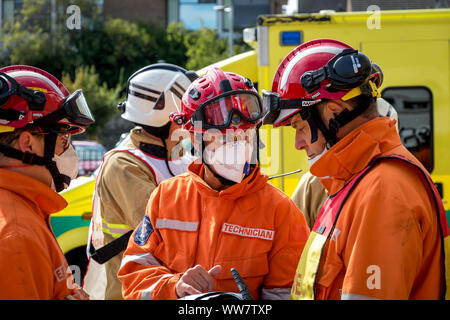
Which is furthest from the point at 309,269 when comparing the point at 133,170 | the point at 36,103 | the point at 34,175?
the point at 133,170

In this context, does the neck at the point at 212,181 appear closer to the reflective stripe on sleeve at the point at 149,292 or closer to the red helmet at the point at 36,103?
the reflective stripe on sleeve at the point at 149,292

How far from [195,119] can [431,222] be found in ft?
4.51

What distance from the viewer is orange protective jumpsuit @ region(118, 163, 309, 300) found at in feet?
9.07

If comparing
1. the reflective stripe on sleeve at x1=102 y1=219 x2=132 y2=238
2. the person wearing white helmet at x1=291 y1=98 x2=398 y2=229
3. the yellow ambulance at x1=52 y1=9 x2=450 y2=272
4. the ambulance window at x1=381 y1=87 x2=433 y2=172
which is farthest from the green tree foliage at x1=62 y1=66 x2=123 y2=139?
the person wearing white helmet at x1=291 y1=98 x2=398 y2=229

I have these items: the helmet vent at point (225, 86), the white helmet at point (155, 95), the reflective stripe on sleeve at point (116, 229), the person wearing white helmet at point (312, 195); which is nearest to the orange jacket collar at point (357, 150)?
the helmet vent at point (225, 86)

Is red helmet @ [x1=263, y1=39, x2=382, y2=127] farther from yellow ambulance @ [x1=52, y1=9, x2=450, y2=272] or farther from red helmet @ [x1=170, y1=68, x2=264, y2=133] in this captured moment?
yellow ambulance @ [x1=52, y1=9, x2=450, y2=272]

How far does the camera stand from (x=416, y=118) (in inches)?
222

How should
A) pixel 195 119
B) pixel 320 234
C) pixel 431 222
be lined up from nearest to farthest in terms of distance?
→ 1. pixel 431 222
2. pixel 320 234
3. pixel 195 119

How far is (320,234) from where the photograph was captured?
7.57 ft

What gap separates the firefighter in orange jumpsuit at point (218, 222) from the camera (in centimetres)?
276

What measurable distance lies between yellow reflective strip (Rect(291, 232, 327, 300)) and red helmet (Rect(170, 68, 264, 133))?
84cm

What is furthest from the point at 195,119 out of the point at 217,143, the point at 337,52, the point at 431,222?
the point at 431,222
